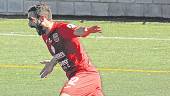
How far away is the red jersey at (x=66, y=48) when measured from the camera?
25.3 feet

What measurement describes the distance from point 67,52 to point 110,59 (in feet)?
22.6

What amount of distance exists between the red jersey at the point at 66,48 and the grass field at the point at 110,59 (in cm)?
308

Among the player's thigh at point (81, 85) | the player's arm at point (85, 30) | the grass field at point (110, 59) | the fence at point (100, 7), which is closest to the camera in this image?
the player's arm at point (85, 30)

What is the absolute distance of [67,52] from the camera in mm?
7723

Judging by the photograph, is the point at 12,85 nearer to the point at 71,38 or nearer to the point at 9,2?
the point at 71,38

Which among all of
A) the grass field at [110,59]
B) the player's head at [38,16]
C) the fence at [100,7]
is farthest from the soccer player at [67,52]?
the fence at [100,7]

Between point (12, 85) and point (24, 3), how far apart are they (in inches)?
421

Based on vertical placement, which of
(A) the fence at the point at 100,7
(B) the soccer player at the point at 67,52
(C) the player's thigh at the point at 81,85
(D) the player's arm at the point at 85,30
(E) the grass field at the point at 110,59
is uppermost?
(D) the player's arm at the point at 85,30

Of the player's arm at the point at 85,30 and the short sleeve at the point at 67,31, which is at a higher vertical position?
the player's arm at the point at 85,30

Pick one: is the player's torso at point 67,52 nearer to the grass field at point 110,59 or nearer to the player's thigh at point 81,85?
the player's thigh at point 81,85

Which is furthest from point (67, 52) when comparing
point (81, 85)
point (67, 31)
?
point (81, 85)

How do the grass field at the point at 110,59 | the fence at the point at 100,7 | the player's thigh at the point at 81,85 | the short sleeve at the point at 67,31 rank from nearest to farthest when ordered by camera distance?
the player's thigh at the point at 81,85 < the short sleeve at the point at 67,31 < the grass field at the point at 110,59 < the fence at the point at 100,7

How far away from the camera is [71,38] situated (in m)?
7.72

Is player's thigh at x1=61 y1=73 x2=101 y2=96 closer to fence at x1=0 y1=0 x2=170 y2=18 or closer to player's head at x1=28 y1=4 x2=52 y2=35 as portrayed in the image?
player's head at x1=28 y1=4 x2=52 y2=35
